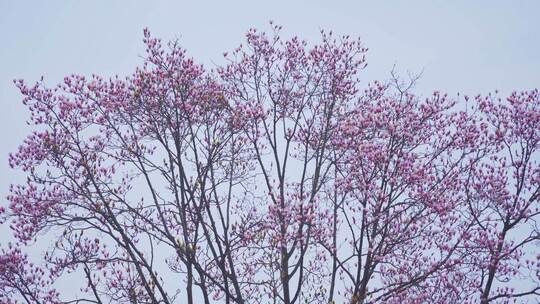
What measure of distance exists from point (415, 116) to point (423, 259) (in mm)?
3734

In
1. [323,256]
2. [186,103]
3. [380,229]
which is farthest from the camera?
[323,256]

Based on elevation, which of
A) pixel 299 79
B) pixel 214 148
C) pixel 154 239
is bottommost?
pixel 154 239

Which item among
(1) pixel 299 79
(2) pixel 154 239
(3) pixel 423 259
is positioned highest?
(1) pixel 299 79

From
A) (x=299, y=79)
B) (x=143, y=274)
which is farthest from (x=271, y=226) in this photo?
(x=299, y=79)

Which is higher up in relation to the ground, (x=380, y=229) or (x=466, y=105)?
(x=466, y=105)

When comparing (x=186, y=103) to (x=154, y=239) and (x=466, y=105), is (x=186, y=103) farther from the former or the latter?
(x=466, y=105)

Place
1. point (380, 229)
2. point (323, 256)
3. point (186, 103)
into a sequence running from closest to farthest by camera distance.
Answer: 1. point (380, 229)
2. point (186, 103)
3. point (323, 256)

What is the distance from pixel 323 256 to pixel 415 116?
4587 mm

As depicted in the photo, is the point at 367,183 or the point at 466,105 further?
the point at 466,105

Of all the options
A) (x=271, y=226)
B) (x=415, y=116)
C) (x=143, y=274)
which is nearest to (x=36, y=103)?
(x=143, y=274)

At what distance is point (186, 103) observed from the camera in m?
15.5

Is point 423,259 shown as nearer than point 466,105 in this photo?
Yes

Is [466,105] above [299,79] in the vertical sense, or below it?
below

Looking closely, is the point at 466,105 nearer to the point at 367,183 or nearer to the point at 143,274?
the point at 367,183
